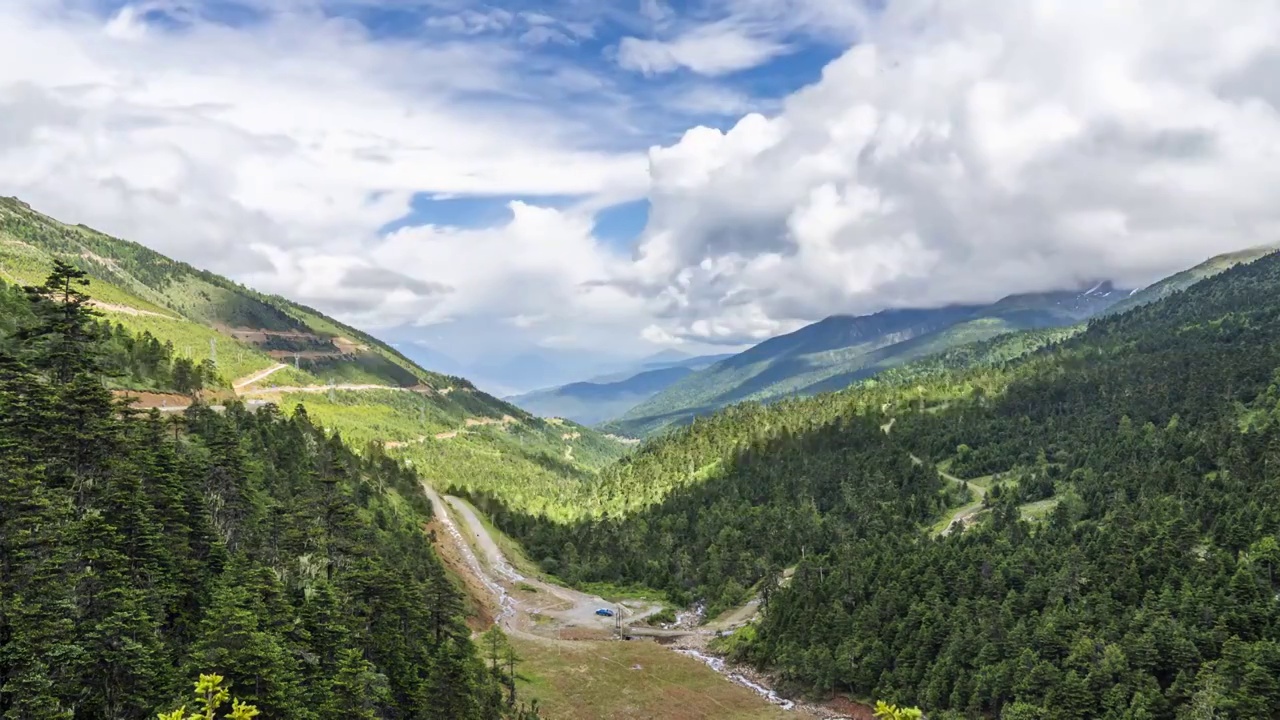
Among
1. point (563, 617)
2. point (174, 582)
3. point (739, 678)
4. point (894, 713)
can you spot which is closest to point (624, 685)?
point (739, 678)

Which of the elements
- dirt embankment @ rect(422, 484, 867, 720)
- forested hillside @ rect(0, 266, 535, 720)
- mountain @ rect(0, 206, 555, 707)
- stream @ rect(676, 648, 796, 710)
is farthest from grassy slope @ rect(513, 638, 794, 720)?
forested hillside @ rect(0, 266, 535, 720)

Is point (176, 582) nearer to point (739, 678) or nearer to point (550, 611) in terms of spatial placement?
point (739, 678)

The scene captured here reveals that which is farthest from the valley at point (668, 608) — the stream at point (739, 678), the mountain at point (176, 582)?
the stream at point (739, 678)

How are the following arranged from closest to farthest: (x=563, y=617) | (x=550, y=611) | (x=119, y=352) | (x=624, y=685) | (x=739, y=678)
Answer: (x=119, y=352) < (x=624, y=685) < (x=739, y=678) < (x=563, y=617) < (x=550, y=611)

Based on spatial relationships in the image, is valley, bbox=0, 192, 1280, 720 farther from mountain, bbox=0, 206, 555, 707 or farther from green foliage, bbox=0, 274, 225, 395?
green foliage, bbox=0, 274, 225, 395

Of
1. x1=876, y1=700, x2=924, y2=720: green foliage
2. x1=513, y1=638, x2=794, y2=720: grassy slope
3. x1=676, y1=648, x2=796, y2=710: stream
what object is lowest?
x1=676, y1=648, x2=796, y2=710: stream

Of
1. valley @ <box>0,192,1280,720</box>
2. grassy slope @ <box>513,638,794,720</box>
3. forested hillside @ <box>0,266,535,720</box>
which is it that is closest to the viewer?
forested hillside @ <box>0,266,535,720</box>

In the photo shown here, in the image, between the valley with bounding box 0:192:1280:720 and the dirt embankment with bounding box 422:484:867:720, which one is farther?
the dirt embankment with bounding box 422:484:867:720

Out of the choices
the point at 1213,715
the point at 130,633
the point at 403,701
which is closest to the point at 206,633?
the point at 130,633

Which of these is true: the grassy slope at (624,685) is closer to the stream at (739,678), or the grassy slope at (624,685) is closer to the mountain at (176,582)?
the stream at (739,678)
